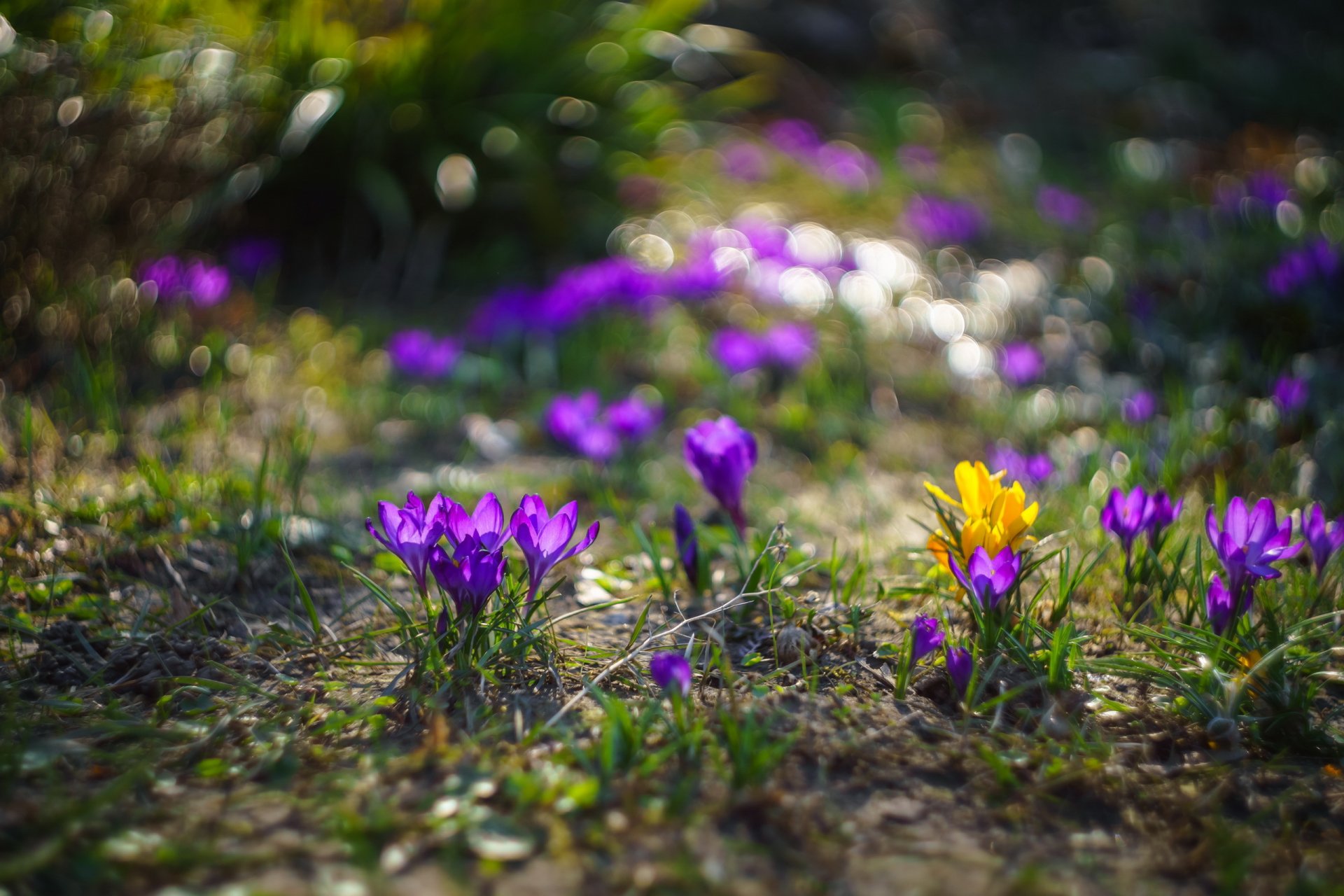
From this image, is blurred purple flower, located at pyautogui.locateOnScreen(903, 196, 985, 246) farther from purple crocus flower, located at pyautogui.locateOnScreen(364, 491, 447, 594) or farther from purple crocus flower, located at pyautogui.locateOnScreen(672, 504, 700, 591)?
purple crocus flower, located at pyautogui.locateOnScreen(364, 491, 447, 594)

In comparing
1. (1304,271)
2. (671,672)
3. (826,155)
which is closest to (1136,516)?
(671,672)

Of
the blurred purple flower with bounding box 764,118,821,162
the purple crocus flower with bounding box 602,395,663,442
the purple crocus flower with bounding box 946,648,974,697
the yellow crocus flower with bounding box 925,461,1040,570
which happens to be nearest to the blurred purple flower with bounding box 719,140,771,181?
the blurred purple flower with bounding box 764,118,821,162

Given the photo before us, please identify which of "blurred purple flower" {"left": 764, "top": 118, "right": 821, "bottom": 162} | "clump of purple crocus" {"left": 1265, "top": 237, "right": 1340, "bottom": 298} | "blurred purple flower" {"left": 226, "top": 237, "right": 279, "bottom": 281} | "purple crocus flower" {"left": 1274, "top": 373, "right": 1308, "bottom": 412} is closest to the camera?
"purple crocus flower" {"left": 1274, "top": 373, "right": 1308, "bottom": 412}

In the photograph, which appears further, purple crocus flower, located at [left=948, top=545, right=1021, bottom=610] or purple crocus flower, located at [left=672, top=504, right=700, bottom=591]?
purple crocus flower, located at [left=672, top=504, right=700, bottom=591]

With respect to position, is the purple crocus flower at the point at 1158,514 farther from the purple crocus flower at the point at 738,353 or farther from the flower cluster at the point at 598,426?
the purple crocus flower at the point at 738,353

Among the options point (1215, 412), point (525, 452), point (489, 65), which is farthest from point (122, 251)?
point (1215, 412)

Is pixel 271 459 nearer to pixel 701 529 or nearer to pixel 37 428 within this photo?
pixel 37 428

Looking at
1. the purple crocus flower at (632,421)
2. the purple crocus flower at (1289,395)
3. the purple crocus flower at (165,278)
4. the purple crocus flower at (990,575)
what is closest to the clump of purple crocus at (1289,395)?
the purple crocus flower at (1289,395)
